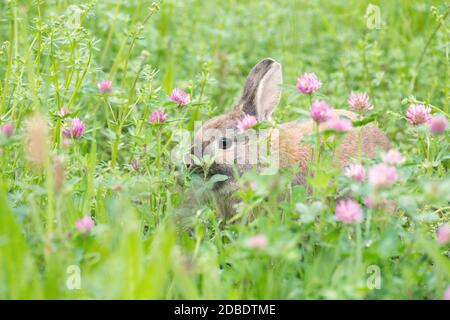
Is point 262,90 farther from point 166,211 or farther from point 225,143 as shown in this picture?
point 166,211

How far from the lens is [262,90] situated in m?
5.09

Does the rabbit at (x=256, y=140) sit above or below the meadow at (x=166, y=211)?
above

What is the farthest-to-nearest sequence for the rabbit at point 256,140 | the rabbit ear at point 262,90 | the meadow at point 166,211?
the rabbit ear at point 262,90
the rabbit at point 256,140
the meadow at point 166,211

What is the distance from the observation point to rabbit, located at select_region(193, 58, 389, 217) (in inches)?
189

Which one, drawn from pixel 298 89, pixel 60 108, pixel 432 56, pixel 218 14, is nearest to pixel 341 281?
pixel 298 89

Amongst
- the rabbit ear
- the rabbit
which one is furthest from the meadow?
the rabbit ear

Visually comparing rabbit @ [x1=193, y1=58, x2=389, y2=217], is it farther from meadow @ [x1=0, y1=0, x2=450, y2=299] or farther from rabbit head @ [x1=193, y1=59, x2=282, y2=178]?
meadow @ [x1=0, y1=0, x2=450, y2=299]

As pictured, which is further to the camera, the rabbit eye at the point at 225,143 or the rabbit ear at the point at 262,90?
the rabbit ear at the point at 262,90

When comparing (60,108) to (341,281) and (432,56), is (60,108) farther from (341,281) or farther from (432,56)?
(432,56)

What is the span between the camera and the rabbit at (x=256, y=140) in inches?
189

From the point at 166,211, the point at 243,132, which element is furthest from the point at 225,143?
A: the point at 166,211

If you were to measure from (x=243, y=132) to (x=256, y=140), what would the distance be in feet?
0.30

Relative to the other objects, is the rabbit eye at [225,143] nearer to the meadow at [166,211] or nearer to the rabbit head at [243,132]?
the rabbit head at [243,132]

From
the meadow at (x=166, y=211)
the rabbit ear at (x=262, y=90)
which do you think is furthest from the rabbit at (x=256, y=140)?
the meadow at (x=166, y=211)
